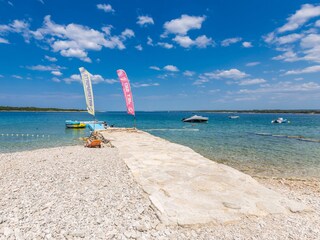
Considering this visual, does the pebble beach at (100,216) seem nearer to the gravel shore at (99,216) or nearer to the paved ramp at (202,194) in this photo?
the gravel shore at (99,216)

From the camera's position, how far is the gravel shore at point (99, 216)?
3.58 metres

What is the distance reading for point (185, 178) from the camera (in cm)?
596

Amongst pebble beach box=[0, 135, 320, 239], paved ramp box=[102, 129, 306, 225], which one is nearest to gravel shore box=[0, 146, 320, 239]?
pebble beach box=[0, 135, 320, 239]

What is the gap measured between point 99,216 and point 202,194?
2263mm

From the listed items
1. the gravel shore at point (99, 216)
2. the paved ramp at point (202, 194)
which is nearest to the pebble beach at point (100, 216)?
the gravel shore at point (99, 216)

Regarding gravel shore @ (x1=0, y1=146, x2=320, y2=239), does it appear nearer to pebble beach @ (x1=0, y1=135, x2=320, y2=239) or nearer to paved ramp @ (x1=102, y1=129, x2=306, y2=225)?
pebble beach @ (x1=0, y1=135, x2=320, y2=239)

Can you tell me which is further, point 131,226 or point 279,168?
point 279,168

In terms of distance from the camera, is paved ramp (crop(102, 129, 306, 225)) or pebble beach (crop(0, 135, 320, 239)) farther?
paved ramp (crop(102, 129, 306, 225))

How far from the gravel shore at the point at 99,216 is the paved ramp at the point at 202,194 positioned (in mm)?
188

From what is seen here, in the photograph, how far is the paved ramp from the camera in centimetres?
412

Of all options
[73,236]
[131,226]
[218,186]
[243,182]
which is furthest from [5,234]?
[243,182]

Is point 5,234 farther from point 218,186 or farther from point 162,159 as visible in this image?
point 162,159

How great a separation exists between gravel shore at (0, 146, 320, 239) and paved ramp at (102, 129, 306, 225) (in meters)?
0.19

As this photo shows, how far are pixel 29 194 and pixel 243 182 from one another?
5.31 metres
